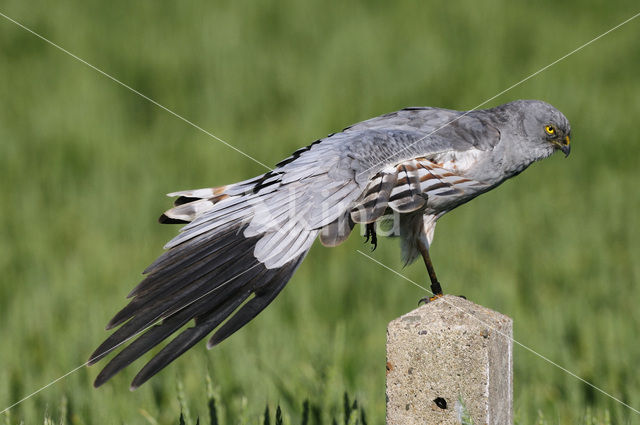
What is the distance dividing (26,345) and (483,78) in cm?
541

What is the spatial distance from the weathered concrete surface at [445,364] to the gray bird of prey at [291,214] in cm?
37

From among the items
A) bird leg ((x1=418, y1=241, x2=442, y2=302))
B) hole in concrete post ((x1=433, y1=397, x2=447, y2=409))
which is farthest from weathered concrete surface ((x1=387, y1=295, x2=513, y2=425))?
bird leg ((x1=418, y1=241, x2=442, y2=302))

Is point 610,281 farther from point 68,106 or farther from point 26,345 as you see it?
point 68,106

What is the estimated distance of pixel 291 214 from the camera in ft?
8.86

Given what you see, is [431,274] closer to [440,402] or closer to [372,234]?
[372,234]

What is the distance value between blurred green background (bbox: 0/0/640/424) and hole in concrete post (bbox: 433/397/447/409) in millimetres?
1045

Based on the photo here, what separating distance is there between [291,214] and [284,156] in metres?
5.19

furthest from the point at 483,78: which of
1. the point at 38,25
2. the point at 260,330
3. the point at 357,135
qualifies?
the point at 357,135

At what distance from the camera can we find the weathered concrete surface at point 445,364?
240cm

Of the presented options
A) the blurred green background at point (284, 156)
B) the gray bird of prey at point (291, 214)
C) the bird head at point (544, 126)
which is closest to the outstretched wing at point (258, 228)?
the gray bird of prey at point (291, 214)

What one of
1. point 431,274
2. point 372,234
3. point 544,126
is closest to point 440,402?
point 431,274

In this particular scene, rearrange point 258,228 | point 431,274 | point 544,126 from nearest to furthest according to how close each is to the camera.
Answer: point 258,228
point 431,274
point 544,126

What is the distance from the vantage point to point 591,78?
963 cm

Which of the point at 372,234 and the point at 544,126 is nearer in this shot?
the point at 372,234
